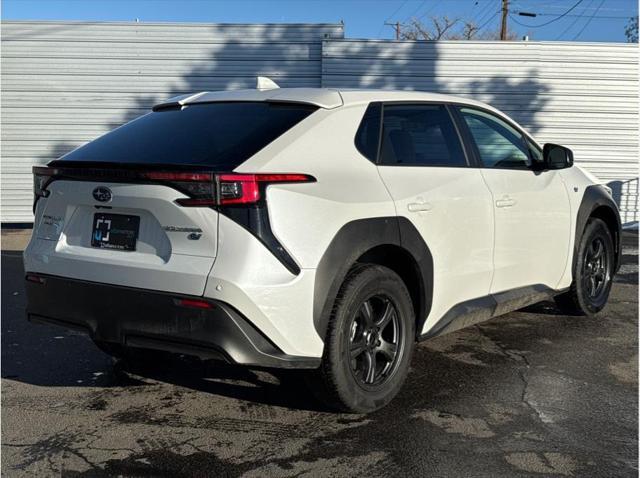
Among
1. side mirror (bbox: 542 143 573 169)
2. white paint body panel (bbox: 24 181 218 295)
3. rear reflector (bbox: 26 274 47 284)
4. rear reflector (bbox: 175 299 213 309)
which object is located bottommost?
rear reflector (bbox: 175 299 213 309)

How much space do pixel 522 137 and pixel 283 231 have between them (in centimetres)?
277

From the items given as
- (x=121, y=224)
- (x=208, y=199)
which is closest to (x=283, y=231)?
(x=208, y=199)

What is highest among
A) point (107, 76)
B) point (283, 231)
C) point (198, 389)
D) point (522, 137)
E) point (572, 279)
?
point (107, 76)

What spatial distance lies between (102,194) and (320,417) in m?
1.64

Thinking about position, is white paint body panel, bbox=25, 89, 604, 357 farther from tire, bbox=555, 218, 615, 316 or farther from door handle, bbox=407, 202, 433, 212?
tire, bbox=555, 218, 615, 316

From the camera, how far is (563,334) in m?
5.39

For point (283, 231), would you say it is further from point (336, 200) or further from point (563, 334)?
point (563, 334)

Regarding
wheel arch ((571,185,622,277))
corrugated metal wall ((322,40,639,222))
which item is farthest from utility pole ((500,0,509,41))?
wheel arch ((571,185,622,277))

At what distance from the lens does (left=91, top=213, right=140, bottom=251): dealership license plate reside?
3289 millimetres

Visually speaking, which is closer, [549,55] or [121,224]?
[121,224]

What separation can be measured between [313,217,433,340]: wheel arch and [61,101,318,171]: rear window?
2.06 ft

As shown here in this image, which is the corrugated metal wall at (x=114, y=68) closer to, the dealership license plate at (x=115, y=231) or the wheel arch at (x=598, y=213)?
the wheel arch at (x=598, y=213)

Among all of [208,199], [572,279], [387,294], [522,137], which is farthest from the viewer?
[572,279]

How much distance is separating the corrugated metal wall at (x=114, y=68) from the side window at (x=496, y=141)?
7.64m
